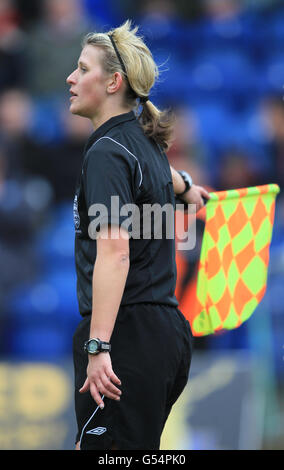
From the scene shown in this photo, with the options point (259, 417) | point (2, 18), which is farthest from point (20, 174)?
point (259, 417)

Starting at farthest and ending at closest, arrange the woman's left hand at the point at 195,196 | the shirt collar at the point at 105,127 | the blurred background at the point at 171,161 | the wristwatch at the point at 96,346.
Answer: the blurred background at the point at 171,161 < the woman's left hand at the point at 195,196 < the shirt collar at the point at 105,127 < the wristwatch at the point at 96,346

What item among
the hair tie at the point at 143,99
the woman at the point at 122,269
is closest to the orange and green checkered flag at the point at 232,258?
the woman at the point at 122,269

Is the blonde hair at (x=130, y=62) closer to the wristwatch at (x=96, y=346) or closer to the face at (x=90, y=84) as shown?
the face at (x=90, y=84)

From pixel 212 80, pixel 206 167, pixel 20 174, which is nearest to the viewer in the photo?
pixel 20 174

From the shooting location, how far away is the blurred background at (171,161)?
5453 millimetres

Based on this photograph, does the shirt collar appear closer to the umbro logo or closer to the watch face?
the watch face

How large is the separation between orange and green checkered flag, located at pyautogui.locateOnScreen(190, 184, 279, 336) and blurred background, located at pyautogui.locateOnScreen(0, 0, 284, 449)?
134 millimetres

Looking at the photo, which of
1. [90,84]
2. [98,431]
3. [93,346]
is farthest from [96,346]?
[90,84]

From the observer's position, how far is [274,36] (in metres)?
8.79

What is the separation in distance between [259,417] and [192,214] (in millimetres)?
2396

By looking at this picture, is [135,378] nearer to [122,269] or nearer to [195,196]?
[122,269]

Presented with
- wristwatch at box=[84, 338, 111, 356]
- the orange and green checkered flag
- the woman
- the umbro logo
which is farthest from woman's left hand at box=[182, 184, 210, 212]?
the umbro logo

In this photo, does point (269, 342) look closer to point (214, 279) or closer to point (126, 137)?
point (214, 279)

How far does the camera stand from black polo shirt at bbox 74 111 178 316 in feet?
9.51
